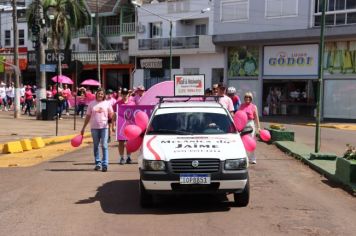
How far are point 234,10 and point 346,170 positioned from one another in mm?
31169

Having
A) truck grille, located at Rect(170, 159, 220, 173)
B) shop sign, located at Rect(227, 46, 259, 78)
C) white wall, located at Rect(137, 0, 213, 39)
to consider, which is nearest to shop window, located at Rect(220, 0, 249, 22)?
shop sign, located at Rect(227, 46, 259, 78)

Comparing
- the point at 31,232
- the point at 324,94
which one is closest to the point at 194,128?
the point at 31,232

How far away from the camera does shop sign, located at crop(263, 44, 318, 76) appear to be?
35.6 meters

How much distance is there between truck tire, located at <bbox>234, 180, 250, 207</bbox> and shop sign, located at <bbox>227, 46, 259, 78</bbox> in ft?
103

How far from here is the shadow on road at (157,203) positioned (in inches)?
320

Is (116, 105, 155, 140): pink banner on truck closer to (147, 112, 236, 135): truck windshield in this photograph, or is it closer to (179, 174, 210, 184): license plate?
(147, 112, 236, 135): truck windshield

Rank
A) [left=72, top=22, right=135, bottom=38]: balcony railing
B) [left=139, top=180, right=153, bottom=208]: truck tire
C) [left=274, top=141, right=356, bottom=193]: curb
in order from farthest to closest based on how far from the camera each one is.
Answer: [left=72, top=22, right=135, bottom=38]: balcony railing < [left=274, top=141, right=356, bottom=193]: curb < [left=139, top=180, right=153, bottom=208]: truck tire

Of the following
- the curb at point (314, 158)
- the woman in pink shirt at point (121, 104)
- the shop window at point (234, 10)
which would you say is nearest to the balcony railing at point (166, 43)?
the shop window at point (234, 10)

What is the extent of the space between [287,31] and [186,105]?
27735 millimetres

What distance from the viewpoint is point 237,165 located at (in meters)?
7.86

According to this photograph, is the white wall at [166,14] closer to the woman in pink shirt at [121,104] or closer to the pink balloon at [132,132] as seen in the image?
the woman in pink shirt at [121,104]

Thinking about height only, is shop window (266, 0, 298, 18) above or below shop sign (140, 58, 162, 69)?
above

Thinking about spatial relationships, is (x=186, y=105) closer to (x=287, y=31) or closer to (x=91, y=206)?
(x=91, y=206)

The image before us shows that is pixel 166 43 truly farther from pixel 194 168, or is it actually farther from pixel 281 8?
pixel 194 168
